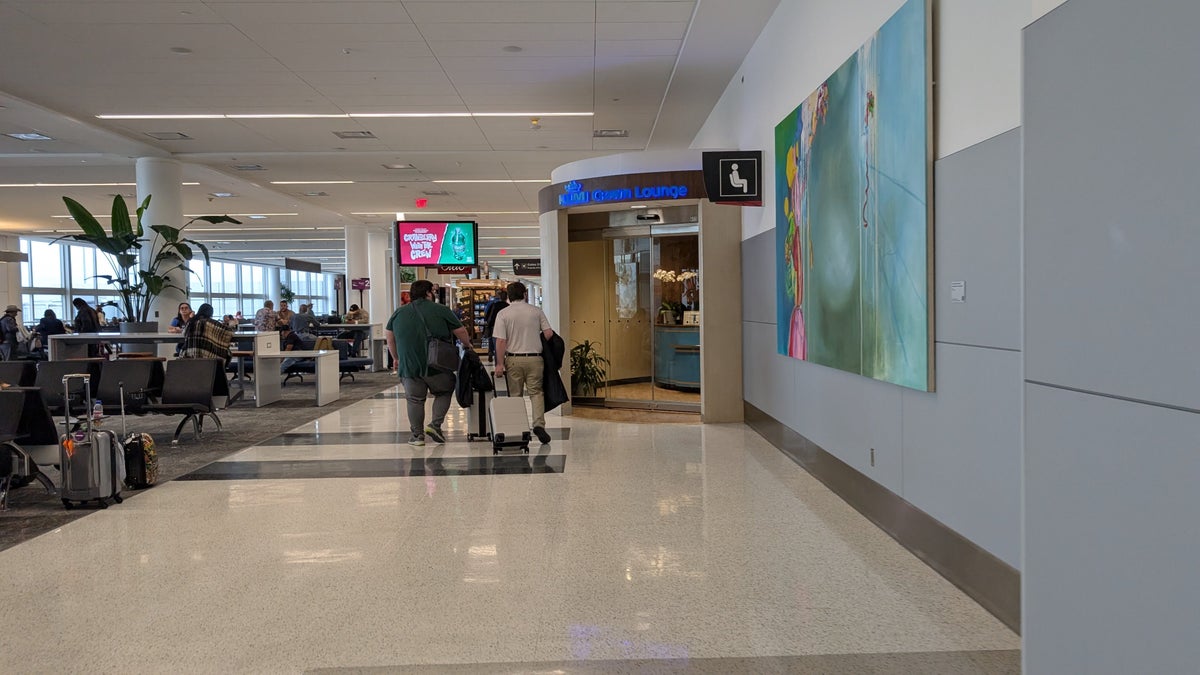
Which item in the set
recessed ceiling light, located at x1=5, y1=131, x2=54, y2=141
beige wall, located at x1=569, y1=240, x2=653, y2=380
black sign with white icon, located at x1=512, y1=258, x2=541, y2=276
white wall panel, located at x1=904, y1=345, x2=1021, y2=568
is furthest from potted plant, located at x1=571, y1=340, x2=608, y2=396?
black sign with white icon, located at x1=512, y1=258, x2=541, y2=276

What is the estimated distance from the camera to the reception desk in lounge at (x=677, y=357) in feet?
36.2

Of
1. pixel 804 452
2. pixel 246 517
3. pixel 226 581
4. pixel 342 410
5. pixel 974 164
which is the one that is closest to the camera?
pixel 974 164

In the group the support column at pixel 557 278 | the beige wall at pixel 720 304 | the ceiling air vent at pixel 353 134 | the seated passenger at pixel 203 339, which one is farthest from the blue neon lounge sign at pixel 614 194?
the seated passenger at pixel 203 339

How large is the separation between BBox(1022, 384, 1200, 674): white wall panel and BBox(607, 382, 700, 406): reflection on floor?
8602 mm

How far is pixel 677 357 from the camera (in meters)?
11.2

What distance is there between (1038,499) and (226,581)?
366 centimetres

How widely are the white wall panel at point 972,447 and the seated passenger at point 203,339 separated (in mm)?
9124

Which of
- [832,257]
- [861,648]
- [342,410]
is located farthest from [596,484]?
[342,410]

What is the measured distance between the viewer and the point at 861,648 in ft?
10.9

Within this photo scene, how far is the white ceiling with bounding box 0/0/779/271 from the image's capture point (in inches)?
303

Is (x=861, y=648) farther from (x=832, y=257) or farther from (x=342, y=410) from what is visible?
(x=342, y=410)

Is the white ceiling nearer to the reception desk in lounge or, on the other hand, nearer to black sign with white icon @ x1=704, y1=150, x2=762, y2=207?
black sign with white icon @ x1=704, y1=150, x2=762, y2=207

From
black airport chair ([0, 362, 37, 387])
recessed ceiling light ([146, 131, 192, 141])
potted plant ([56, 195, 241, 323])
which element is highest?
recessed ceiling light ([146, 131, 192, 141])

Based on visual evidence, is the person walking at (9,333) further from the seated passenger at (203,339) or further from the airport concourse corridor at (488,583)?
the airport concourse corridor at (488,583)
